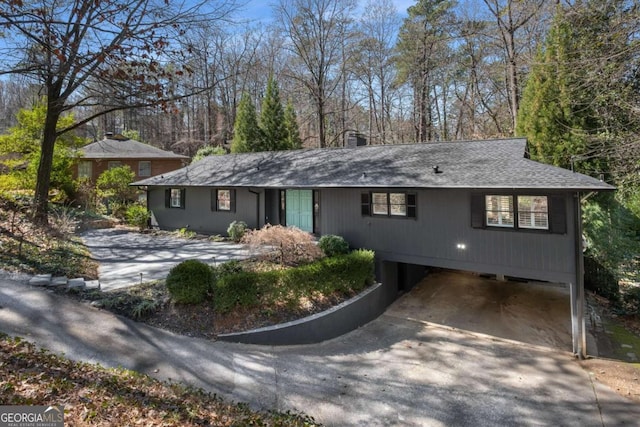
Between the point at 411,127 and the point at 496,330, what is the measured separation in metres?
21.7

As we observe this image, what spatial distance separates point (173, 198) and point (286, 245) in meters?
9.55

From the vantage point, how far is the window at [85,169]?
23.6m

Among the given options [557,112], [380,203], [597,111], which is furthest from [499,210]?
[557,112]

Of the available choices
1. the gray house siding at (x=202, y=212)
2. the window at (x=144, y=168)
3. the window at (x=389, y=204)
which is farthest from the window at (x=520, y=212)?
the window at (x=144, y=168)

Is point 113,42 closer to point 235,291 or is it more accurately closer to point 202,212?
point 235,291

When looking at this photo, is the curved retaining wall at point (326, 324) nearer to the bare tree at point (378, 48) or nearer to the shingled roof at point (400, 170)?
the shingled roof at point (400, 170)

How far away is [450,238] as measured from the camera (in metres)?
9.61

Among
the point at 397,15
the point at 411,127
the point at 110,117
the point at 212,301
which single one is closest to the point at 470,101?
the point at 411,127

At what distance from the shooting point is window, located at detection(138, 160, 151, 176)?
85.2 ft

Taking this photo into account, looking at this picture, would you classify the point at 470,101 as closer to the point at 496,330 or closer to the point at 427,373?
the point at 496,330

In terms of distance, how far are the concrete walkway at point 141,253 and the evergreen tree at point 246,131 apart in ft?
38.4

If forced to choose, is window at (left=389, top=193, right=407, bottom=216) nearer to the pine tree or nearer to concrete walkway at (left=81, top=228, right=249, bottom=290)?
concrete walkway at (left=81, top=228, right=249, bottom=290)

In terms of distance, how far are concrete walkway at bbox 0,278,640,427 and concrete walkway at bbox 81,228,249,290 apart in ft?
7.25

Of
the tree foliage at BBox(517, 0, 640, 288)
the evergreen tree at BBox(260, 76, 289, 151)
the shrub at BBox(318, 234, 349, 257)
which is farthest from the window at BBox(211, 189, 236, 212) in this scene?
the tree foliage at BBox(517, 0, 640, 288)
